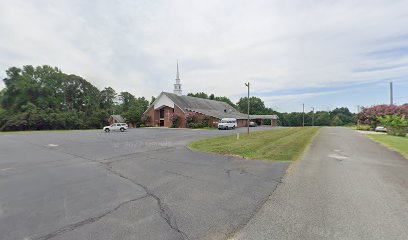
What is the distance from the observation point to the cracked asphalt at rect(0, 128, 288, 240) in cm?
368

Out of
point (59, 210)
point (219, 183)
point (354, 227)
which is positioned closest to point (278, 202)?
point (354, 227)

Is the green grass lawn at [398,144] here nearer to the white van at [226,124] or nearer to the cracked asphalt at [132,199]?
the cracked asphalt at [132,199]

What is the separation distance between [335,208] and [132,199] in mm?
4593

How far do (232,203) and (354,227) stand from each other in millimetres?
2283

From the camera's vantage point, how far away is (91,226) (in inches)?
150

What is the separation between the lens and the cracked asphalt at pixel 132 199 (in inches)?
145

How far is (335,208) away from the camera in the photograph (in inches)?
176

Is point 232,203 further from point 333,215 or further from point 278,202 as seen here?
point 333,215

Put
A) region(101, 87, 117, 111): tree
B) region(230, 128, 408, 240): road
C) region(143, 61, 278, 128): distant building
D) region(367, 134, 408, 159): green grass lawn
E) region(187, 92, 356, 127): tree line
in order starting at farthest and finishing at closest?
region(187, 92, 356, 127): tree line, region(101, 87, 117, 111): tree, region(143, 61, 278, 128): distant building, region(367, 134, 408, 159): green grass lawn, region(230, 128, 408, 240): road

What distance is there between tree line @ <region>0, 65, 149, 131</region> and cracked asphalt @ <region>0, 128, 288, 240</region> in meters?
47.0

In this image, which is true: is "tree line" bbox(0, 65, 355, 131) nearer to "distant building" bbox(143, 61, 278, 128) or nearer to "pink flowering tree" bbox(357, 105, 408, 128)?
"distant building" bbox(143, 61, 278, 128)

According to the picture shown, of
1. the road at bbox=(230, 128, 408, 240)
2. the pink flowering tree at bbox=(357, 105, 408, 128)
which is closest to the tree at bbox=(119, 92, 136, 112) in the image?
Result: the pink flowering tree at bbox=(357, 105, 408, 128)

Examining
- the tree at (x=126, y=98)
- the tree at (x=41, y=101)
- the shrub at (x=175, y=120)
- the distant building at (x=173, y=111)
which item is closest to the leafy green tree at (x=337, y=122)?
the distant building at (x=173, y=111)

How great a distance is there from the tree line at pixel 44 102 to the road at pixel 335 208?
5035 centimetres
